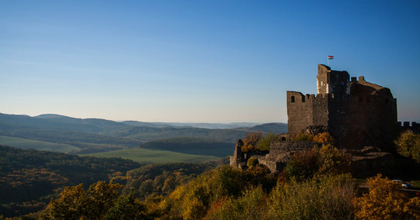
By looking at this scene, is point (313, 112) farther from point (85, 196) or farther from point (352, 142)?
point (85, 196)

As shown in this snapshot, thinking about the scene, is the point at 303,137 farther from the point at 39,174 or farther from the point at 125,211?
the point at 39,174

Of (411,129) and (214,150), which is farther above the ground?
(411,129)

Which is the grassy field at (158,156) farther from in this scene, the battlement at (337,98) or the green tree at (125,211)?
the green tree at (125,211)

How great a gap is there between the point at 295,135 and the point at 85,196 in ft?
64.9

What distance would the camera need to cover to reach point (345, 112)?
95.6ft

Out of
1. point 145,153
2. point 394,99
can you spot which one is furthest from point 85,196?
point 145,153

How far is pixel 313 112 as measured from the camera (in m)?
29.6

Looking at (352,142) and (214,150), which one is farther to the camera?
(214,150)

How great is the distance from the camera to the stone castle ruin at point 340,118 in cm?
2861

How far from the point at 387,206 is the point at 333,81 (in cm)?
1867

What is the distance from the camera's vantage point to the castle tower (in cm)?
3000

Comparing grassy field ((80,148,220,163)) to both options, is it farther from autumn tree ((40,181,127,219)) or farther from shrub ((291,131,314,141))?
autumn tree ((40,181,127,219))

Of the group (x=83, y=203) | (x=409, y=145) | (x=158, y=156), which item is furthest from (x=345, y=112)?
(x=158, y=156)

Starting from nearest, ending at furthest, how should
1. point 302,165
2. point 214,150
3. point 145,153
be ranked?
point 302,165 → point 145,153 → point 214,150
